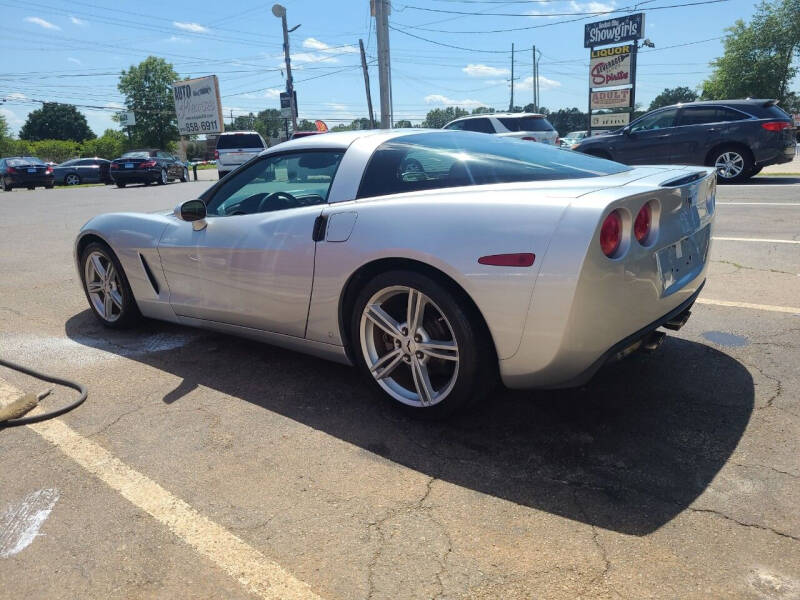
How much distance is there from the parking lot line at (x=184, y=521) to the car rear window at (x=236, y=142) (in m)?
20.5

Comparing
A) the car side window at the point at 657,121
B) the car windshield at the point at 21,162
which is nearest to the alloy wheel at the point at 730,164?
the car side window at the point at 657,121

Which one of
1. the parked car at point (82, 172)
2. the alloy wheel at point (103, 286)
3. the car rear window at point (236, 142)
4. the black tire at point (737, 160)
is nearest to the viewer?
the alloy wheel at point (103, 286)

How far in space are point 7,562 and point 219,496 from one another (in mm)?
715

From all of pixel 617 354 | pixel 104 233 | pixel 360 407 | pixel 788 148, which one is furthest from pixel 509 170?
pixel 788 148

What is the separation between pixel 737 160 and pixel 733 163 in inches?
4.0

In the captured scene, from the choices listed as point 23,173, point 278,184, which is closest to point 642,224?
point 278,184

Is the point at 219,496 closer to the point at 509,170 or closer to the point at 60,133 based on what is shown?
the point at 509,170

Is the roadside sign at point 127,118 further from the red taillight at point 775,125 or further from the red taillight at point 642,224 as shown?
the red taillight at point 642,224

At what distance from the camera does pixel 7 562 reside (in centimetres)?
209

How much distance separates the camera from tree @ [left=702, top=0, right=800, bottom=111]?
4881 centimetres

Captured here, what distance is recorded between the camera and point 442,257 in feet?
8.55

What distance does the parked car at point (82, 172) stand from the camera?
3102 cm

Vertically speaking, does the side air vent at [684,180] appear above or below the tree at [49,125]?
below

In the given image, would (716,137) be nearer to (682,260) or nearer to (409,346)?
(682,260)
